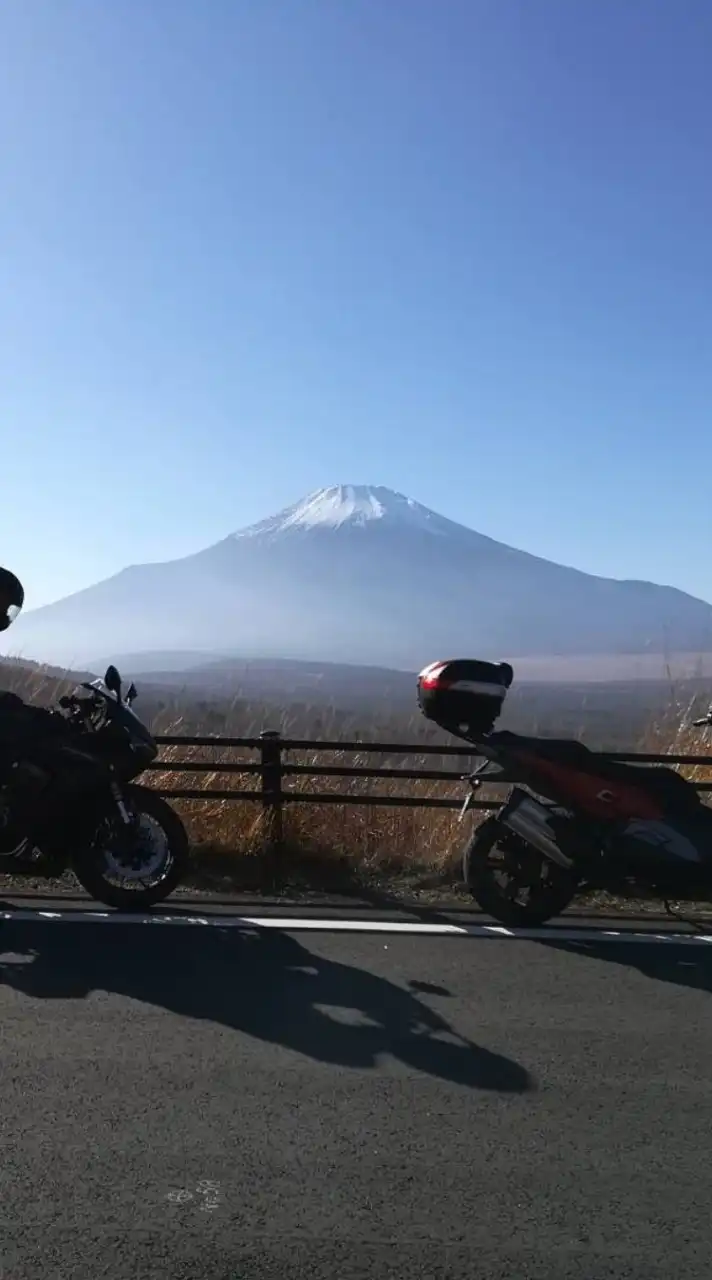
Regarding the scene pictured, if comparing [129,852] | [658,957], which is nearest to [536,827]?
[658,957]

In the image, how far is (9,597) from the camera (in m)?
7.64

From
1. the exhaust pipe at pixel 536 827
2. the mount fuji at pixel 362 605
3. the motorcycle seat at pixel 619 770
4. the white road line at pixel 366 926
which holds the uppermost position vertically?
the mount fuji at pixel 362 605

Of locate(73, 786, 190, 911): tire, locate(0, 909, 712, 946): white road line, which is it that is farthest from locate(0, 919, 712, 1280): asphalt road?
locate(73, 786, 190, 911): tire

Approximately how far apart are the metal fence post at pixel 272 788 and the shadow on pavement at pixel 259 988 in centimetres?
191

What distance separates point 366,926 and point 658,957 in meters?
1.57

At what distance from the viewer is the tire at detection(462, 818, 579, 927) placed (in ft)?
22.8

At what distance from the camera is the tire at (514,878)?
6.96 meters

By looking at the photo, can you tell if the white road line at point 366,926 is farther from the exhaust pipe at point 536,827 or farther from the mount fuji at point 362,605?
the mount fuji at point 362,605

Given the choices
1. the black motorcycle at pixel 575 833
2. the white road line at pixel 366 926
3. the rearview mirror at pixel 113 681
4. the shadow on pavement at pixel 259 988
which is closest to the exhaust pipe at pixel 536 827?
the black motorcycle at pixel 575 833

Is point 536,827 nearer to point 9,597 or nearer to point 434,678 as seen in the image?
point 434,678

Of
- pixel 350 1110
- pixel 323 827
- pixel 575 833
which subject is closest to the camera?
pixel 350 1110

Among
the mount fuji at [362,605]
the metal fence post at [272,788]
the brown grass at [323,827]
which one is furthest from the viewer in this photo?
the mount fuji at [362,605]

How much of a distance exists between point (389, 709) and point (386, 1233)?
9.24 meters

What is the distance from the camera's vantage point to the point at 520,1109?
4.39 metres
